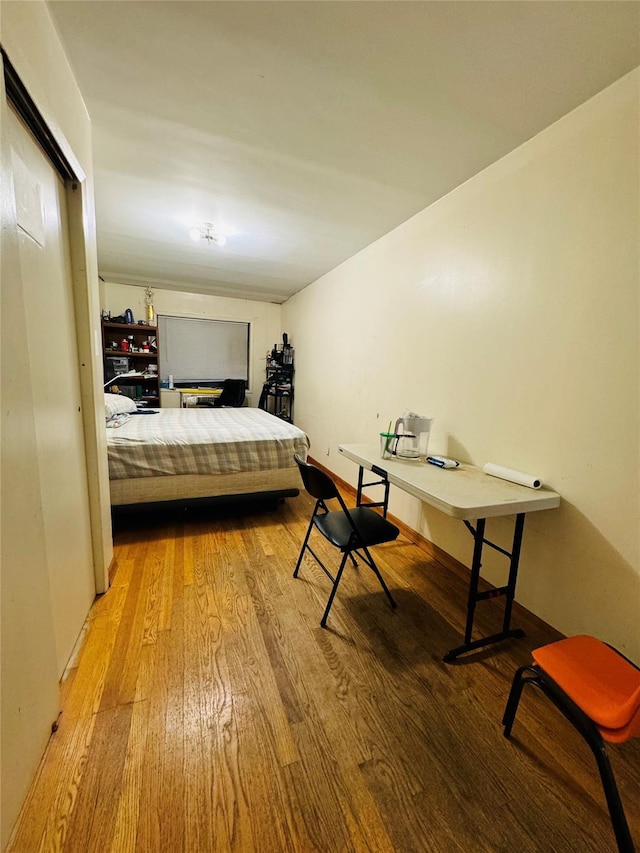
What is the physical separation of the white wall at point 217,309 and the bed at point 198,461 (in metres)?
2.52

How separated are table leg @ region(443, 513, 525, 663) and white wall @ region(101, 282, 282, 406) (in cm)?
471

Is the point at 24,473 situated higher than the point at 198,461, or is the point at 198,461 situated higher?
the point at 24,473

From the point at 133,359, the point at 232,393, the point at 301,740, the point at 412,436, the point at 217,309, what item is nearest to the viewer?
the point at 301,740

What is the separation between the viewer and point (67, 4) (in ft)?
3.64

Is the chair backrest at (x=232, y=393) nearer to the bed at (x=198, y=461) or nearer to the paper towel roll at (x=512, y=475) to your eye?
the bed at (x=198, y=461)

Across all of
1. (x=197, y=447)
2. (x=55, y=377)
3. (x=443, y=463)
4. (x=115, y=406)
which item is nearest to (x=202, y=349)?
(x=115, y=406)

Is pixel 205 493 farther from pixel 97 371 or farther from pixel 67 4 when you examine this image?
pixel 67 4

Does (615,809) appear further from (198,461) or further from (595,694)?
(198,461)

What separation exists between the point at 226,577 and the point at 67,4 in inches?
99.5

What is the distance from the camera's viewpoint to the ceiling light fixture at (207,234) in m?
2.79

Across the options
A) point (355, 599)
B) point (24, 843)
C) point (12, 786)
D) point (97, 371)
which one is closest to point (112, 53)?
point (97, 371)

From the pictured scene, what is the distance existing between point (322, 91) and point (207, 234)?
1.81m

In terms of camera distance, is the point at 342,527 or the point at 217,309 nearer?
the point at 342,527

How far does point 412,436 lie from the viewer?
2.04 metres
